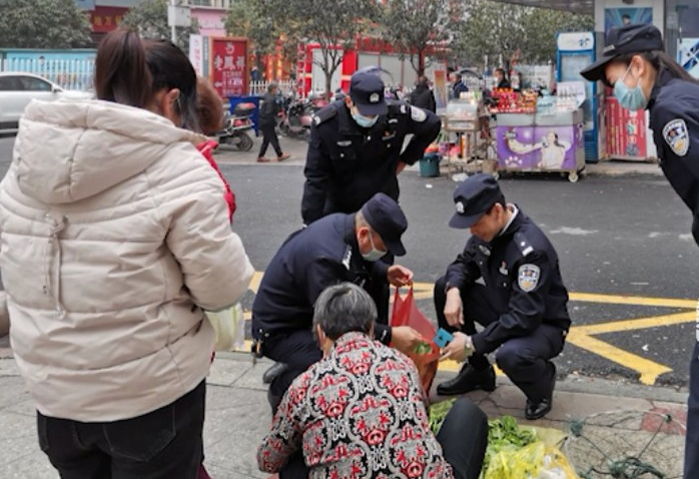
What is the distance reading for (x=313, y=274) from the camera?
318 centimetres

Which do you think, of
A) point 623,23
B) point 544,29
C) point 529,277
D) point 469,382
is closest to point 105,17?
point 544,29

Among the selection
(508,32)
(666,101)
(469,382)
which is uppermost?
(508,32)

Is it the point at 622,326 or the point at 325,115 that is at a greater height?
the point at 325,115

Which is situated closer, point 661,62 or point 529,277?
point 661,62

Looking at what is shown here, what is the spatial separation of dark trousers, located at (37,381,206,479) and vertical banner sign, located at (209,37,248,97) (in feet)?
53.6

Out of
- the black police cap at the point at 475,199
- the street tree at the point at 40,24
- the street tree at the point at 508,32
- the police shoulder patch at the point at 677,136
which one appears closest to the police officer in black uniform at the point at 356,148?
the black police cap at the point at 475,199

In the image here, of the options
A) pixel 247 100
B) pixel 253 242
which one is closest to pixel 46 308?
pixel 253 242

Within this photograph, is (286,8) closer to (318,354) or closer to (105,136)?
(318,354)

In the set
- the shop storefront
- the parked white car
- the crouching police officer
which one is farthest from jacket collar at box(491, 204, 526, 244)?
the parked white car

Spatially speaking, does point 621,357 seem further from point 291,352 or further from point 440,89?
point 440,89

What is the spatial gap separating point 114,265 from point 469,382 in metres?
2.51

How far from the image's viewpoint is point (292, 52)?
22.7 meters

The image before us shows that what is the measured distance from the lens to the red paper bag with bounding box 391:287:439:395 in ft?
11.5

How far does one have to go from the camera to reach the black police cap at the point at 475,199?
11.5 ft
